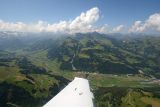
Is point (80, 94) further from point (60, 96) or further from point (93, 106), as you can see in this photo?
point (93, 106)

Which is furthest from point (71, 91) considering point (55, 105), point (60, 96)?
point (55, 105)

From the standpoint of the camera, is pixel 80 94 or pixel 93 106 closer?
pixel 93 106

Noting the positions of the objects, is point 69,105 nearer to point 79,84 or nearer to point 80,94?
point 80,94

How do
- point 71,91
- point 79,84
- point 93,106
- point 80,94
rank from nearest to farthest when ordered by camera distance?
point 93,106 < point 80,94 < point 71,91 < point 79,84

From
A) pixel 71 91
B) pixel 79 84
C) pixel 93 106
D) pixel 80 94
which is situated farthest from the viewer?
pixel 79 84

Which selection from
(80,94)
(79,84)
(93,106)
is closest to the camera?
(93,106)

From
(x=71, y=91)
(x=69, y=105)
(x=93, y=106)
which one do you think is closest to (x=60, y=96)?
(x=71, y=91)
